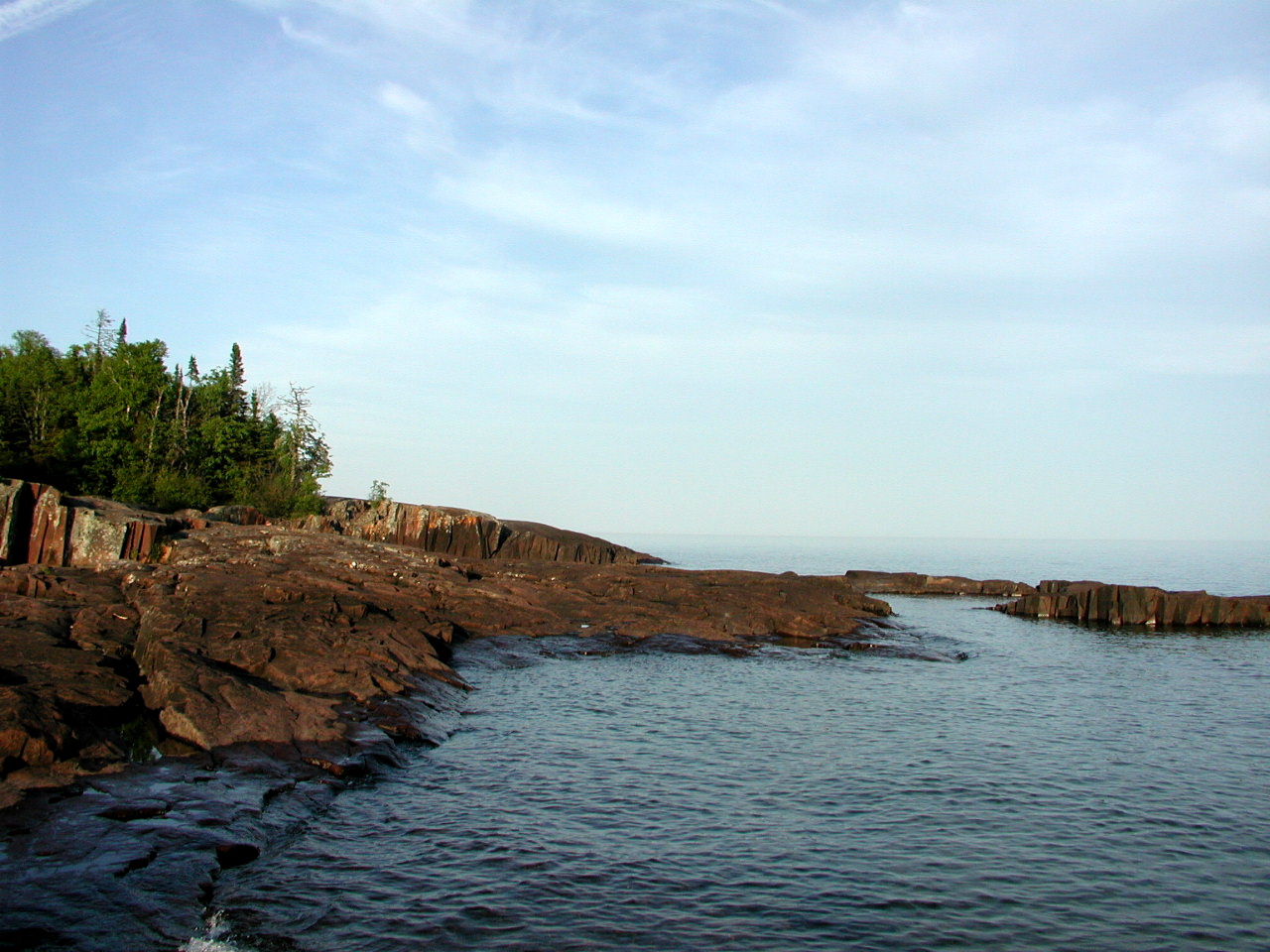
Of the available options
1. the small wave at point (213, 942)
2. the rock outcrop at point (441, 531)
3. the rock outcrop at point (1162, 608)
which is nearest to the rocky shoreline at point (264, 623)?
the rock outcrop at point (441, 531)

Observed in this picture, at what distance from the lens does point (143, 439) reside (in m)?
80.9

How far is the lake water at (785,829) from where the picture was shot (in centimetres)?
1385

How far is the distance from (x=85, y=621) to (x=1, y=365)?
75.3 m

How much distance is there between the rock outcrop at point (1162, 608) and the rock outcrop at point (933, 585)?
19042mm

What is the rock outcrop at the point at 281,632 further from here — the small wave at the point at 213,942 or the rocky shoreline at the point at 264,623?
the small wave at the point at 213,942

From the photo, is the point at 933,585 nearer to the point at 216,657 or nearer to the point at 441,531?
the point at 441,531

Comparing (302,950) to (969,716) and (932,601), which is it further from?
(932,601)

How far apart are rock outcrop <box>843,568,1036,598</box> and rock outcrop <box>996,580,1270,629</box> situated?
19042mm

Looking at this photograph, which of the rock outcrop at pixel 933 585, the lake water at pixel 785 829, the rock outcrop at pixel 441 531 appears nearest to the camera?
the lake water at pixel 785 829

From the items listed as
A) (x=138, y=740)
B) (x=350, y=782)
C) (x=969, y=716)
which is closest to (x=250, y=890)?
(x=350, y=782)

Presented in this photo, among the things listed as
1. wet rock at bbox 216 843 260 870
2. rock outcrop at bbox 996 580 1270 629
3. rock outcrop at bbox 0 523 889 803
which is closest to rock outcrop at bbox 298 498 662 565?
rock outcrop at bbox 0 523 889 803

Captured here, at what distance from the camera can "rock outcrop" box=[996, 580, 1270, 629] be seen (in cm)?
6272

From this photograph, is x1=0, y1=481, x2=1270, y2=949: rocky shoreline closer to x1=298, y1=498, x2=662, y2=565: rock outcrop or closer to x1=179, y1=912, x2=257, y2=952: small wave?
x1=179, y1=912, x2=257, y2=952: small wave

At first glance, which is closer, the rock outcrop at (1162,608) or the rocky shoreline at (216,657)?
the rocky shoreline at (216,657)
